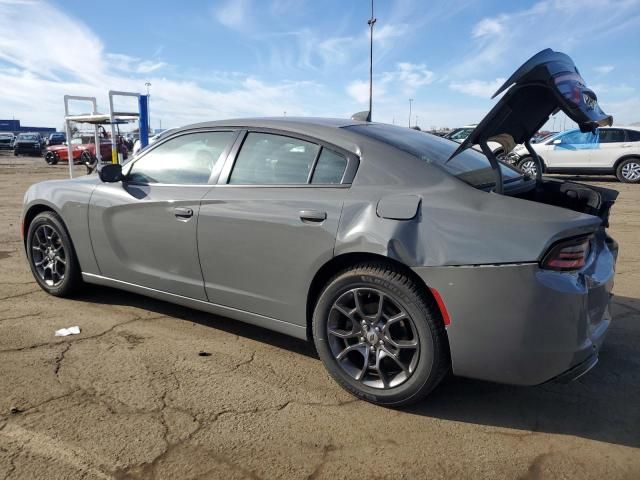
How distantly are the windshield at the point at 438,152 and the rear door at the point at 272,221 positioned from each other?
1.03 ft

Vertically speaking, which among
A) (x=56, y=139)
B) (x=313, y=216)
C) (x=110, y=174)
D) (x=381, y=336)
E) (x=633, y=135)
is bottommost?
(x=381, y=336)

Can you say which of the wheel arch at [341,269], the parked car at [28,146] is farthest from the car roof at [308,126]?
the parked car at [28,146]

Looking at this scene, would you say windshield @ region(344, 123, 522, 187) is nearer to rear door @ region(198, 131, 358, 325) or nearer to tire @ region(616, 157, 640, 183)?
rear door @ region(198, 131, 358, 325)

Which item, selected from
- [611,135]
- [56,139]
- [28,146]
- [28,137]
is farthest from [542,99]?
[56,139]

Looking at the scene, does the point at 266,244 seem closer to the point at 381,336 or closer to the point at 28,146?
the point at 381,336

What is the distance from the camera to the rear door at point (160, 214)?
3.37 metres

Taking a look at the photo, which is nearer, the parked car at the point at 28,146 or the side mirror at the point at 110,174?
the side mirror at the point at 110,174

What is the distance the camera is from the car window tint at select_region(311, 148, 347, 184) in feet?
9.46

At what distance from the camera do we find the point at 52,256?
432cm

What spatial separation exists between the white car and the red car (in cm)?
1746

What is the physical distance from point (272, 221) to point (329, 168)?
44cm

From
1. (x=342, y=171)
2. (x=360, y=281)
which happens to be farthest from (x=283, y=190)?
(x=360, y=281)

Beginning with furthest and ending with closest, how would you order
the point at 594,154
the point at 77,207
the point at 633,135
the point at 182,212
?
the point at 594,154, the point at 633,135, the point at 77,207, the point at 182,212

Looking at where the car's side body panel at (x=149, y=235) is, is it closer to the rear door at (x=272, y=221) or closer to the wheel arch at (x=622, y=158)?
the rear door at (x=272, y=221)
